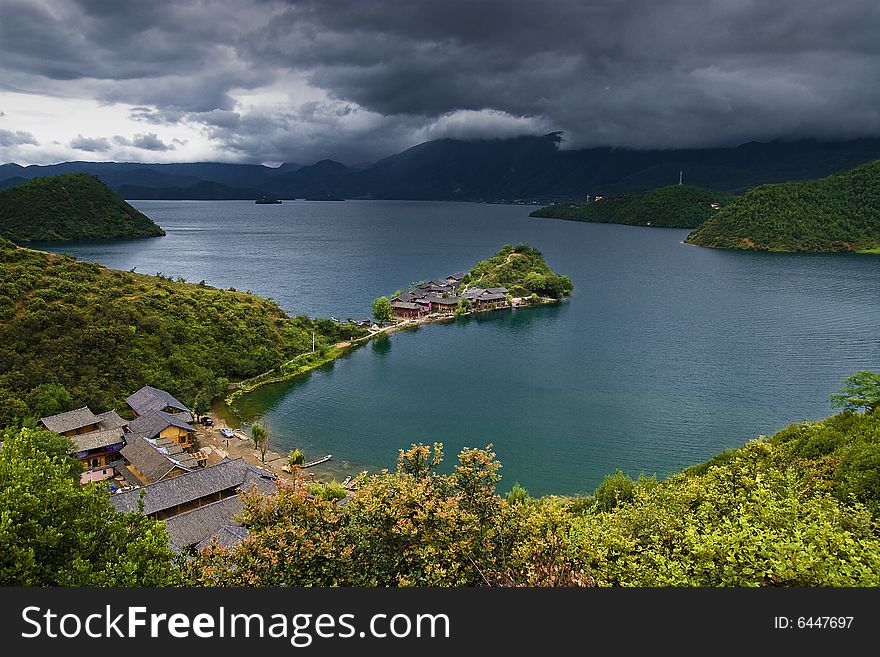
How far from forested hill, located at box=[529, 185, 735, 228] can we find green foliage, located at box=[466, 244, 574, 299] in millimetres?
104713

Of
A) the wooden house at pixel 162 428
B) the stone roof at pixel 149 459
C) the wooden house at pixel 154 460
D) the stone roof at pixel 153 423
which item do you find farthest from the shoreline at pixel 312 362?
the stone roof at pixel 149 459

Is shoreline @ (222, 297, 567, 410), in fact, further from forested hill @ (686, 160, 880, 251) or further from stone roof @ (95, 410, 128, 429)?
forested hill @ (686, 160, 880, 251)

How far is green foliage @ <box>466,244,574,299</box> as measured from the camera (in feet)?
221

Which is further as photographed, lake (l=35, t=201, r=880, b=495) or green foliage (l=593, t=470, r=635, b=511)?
lake (l=35, t=201, r=880, b=495)

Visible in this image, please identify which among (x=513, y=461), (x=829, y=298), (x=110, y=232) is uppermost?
A: (x=110, y=232)

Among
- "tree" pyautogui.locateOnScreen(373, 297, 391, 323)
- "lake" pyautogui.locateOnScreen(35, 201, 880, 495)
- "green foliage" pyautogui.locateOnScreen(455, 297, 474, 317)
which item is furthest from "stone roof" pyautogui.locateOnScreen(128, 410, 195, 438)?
"green foliage" pyautogui.locateOnScreen(455, 297, 474, 317)

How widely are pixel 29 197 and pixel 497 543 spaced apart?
14138 cm

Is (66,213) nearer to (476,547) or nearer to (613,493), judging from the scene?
(613,493)

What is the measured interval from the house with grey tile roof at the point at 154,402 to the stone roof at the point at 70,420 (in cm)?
267

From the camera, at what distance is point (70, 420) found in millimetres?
25484

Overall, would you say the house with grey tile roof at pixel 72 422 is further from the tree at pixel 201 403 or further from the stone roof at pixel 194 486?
the stone roof at pixel 194 486

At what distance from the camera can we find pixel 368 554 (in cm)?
823

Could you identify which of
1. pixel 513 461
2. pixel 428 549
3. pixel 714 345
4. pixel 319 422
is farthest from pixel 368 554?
pixel 714 345

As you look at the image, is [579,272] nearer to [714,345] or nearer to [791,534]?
[714,345]
